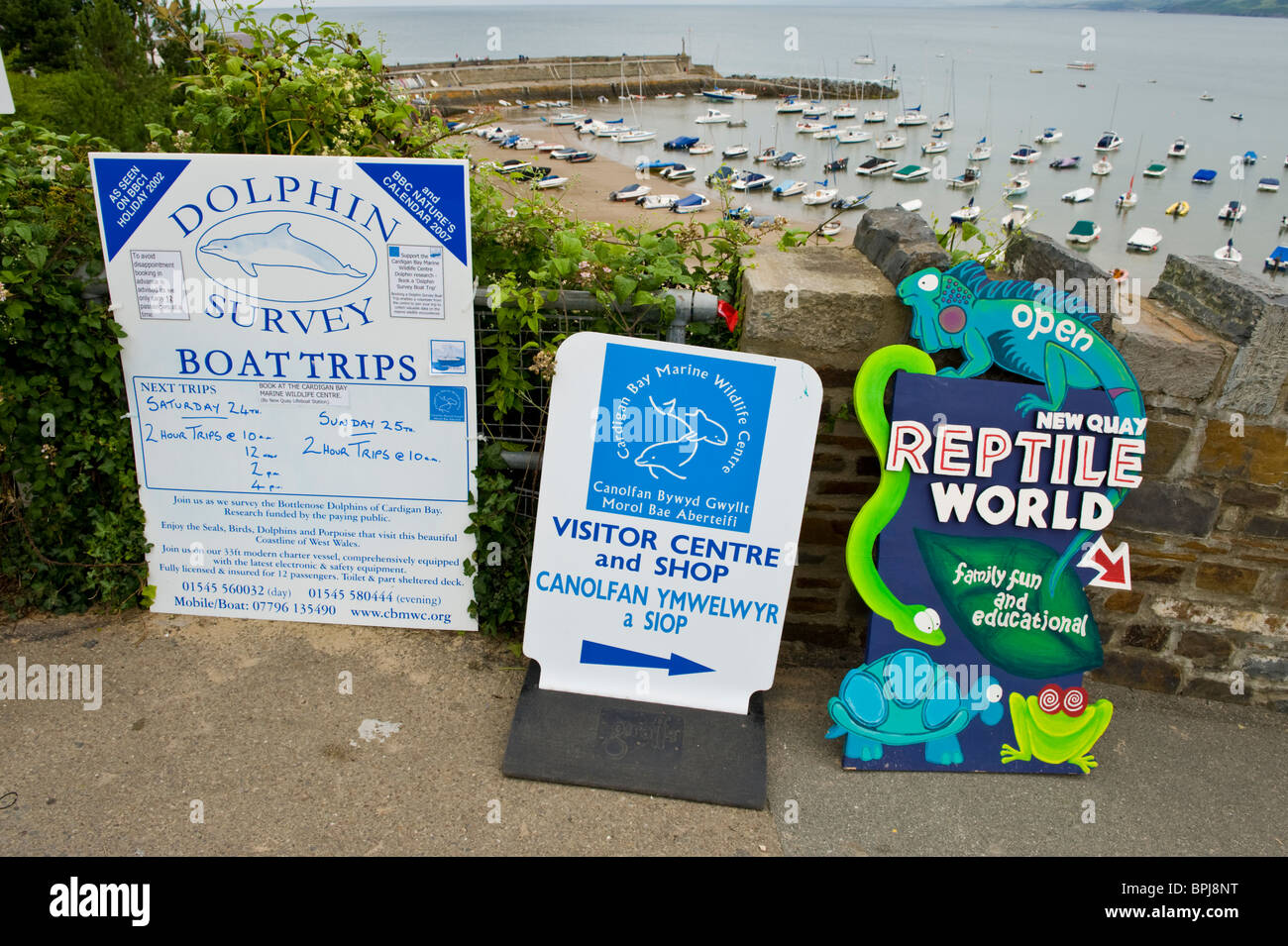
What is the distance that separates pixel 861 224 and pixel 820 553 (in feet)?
4.62

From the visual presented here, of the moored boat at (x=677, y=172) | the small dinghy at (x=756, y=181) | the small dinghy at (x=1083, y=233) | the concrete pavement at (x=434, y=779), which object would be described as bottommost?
the concrete pavement at (x=434, y=779)

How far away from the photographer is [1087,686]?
365 centimetres

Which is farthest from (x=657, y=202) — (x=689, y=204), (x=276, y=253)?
(x=276, y=253)

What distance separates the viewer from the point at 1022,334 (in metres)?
2.97

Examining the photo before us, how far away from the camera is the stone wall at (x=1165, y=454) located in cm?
309

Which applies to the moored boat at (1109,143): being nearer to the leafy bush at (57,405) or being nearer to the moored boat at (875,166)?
the moored boat at (875,166)

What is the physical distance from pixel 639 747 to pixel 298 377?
6.42 ft

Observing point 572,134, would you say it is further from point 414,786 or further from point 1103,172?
point 414,786

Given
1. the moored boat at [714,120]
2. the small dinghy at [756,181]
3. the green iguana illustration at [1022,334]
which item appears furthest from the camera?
the moored boat at [714,120]

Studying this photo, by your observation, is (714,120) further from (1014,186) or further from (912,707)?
(912,707)

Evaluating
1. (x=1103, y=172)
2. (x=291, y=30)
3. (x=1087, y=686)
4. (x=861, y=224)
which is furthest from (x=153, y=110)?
(x=1103, y=172)

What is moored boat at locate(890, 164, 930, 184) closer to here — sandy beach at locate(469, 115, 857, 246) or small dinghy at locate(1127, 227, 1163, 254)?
sandy beach at locate(469, 115, 857, 246)

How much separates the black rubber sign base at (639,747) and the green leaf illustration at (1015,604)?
85cm

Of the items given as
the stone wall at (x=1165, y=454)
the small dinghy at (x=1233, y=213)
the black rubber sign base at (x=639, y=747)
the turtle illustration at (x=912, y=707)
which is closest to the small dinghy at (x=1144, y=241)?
the small dinghy at (x=1233, y=213)
